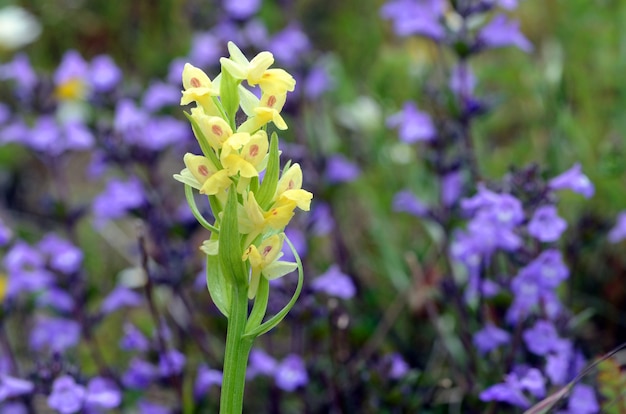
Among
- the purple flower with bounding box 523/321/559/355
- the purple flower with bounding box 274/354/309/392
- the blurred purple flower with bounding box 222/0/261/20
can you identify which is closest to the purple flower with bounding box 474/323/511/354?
the purple flower with bounding box 523/321/559/355

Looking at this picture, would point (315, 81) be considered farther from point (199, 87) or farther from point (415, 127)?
point (199, 87)

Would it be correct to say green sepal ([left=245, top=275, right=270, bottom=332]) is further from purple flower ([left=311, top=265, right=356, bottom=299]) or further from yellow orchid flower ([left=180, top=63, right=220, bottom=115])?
purple flower ([left=311, top=265, right=356, bottom=299])

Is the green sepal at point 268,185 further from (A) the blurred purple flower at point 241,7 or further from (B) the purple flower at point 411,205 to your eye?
(A) the blurred purple flower at point 241,7

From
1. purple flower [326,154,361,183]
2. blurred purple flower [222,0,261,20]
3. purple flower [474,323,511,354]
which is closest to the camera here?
purple flower [474,323,511,354]

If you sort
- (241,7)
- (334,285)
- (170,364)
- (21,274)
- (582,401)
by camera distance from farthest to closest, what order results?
(241,7) < (21,274) < (334,285) < (170,364) < (582,401)

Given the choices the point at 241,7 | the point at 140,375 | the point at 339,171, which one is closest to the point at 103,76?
the point at 241,7

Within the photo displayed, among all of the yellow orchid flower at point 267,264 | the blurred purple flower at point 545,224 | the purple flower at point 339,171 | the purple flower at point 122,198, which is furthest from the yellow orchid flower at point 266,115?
the purple flower at point 339,171

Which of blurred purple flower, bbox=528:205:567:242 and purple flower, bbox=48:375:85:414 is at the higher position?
purple flower, bbox=48:375:85:414
